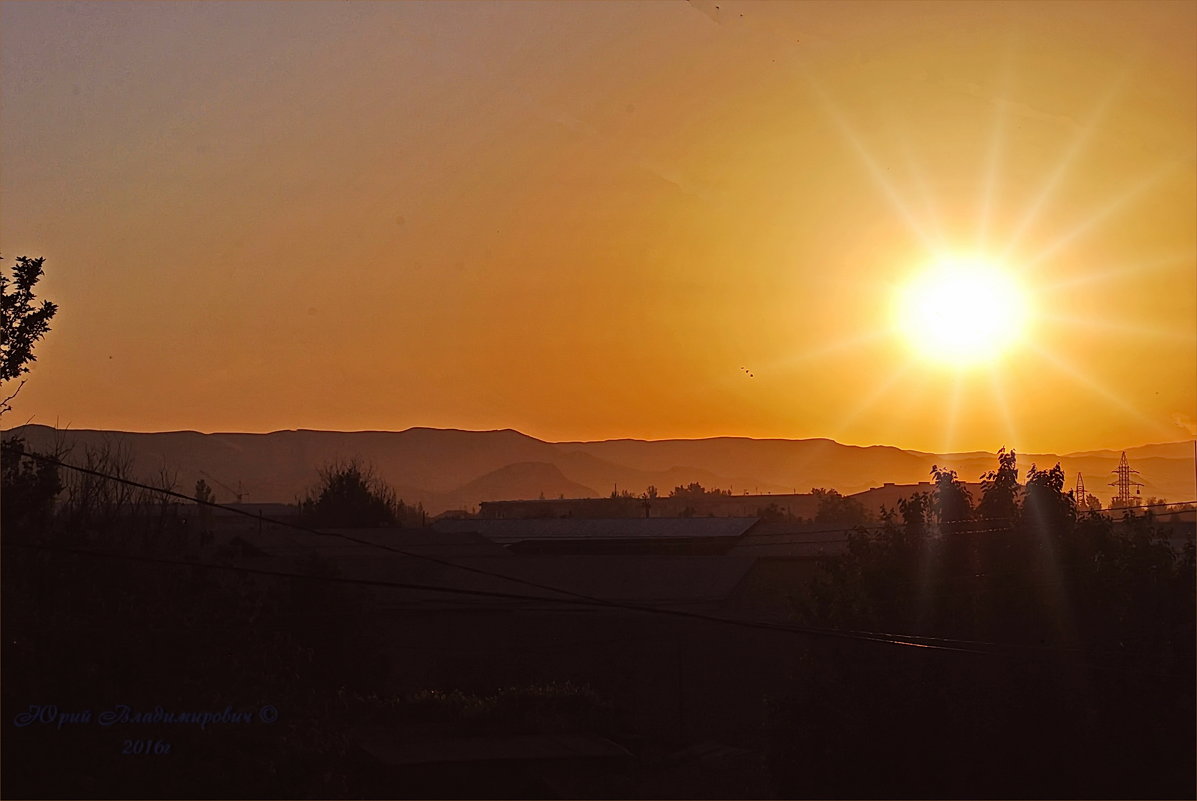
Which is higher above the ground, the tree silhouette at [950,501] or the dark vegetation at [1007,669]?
the tree silhouette at [950,501]

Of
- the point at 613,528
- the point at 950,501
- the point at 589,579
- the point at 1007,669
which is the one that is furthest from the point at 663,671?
the point at 613,528

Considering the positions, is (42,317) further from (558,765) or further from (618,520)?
(618,520)

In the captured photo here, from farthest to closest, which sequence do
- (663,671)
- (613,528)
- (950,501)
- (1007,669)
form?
(613,528), (663,671), (950,501), (1007,669)

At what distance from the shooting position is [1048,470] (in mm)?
32844

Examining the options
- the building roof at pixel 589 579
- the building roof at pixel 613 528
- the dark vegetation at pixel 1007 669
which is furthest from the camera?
the building roof at pixel 613 528

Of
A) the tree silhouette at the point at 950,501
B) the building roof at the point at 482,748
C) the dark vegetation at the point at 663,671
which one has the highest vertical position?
the tree silhouette at the point at 950,501

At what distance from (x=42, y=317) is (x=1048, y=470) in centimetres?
2554

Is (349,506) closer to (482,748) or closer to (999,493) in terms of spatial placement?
(482,748)

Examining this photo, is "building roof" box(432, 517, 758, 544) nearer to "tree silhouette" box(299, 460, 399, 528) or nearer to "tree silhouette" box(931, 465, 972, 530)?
"tree silhouette" box(299, 460, 399, 528)

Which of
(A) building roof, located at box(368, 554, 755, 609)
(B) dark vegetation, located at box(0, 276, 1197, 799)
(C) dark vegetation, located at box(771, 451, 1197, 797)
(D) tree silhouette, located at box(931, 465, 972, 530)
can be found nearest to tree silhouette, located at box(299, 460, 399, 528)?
(A) building roof, located at box(368, 554, 755, 609)

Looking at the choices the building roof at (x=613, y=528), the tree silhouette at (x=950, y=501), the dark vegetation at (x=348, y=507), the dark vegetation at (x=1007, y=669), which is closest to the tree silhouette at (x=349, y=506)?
the dark vegetation at (x=348, y=507)

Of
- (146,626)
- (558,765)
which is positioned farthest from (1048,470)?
(146,626)

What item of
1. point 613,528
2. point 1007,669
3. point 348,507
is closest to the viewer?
point 1007,669

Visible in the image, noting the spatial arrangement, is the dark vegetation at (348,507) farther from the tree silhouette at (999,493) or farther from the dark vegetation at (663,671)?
the tree silhouette at (999,493)
